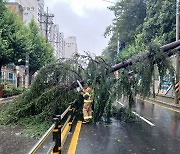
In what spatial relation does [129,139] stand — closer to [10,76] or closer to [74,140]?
[74,140]

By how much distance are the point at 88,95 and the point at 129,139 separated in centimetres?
308

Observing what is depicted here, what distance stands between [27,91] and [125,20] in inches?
1272

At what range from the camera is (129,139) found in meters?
7.73

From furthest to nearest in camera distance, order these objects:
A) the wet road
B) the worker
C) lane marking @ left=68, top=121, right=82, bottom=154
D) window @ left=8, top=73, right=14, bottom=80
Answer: window @ left=8, top=73, right=14, bottom=80 < the worker < the wet road < lane marking @ left=68, top=121, right=82, bottom=154

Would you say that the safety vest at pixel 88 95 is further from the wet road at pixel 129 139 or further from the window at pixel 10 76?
the window at pixel 10 76

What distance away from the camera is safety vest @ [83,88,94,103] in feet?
33.9

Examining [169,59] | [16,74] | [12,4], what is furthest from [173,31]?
[12,4]

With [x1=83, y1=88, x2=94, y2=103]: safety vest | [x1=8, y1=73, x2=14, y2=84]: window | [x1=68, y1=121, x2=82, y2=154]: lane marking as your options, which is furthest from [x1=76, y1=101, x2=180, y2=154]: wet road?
[x1=8, y1=73, x2=14, y2=84]: window

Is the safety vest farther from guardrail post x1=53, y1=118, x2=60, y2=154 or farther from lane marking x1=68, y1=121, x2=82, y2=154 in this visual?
guardrail post x1=53, y1=118, x2=60, y2=154

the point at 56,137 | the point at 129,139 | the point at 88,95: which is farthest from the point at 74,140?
the point at 88,95

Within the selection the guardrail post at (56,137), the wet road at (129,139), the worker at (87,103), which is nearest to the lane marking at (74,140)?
the wet road at (129,139)

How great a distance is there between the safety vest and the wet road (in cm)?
99

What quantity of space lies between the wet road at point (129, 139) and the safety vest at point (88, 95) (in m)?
0.99

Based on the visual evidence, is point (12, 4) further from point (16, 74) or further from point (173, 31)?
point (173, 31)
